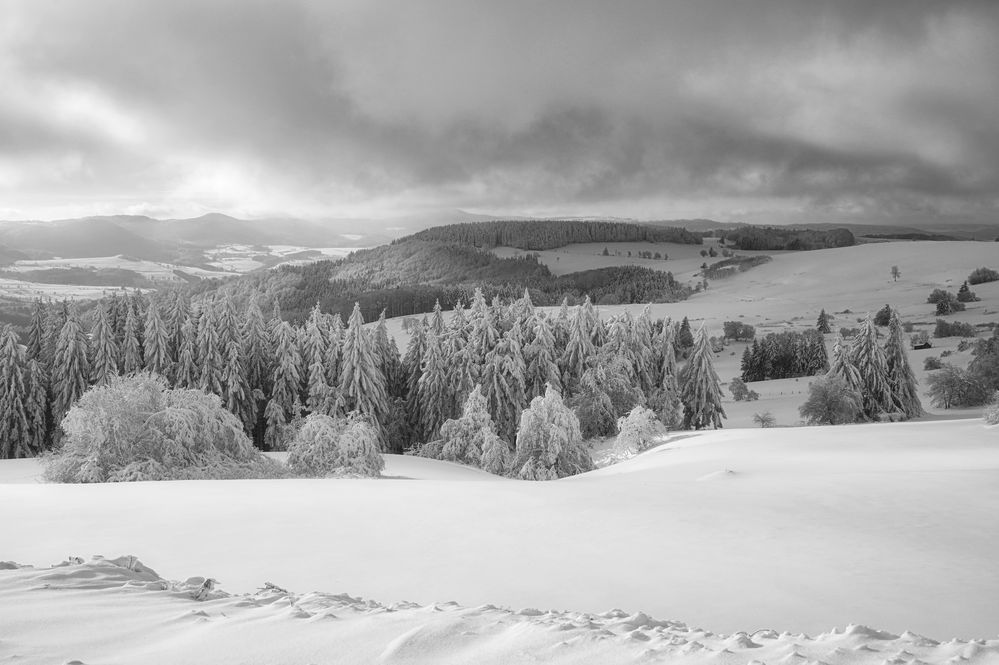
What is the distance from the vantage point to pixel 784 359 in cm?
7188

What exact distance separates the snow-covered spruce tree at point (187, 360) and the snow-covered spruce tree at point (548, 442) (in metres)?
25.2

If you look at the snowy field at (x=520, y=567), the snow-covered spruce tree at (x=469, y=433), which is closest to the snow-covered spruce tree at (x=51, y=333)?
the snow-covered spruce tree at (x=469, y=433)

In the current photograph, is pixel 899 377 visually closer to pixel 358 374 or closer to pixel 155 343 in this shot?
pixel 358 374

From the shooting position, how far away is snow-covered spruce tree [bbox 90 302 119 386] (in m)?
42.0

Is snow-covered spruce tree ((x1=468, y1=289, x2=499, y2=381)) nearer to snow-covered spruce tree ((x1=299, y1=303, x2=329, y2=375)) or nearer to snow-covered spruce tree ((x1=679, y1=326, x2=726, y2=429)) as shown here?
snow-covered spruce tree ((x1=299, y1=303, x2=329, y2=375))

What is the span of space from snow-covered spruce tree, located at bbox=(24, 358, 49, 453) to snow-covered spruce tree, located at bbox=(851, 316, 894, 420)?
58.3 m

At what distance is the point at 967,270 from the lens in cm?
12000

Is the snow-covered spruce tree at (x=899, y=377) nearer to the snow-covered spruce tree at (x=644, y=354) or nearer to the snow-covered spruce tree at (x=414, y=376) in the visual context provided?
the snow-covered spruce tree at (x=644, y=354)

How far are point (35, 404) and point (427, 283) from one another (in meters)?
125

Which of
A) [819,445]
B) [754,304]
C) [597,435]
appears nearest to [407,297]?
[754,304]

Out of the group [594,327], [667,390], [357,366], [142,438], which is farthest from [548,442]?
[594,327]

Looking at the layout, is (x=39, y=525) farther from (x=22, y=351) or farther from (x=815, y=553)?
(x=22, y=351)

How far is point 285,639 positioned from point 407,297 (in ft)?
407

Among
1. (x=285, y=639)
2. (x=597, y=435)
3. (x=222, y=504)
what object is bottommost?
(x=597, y=435)
